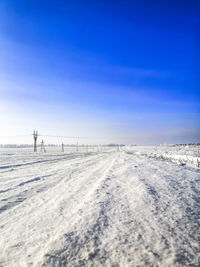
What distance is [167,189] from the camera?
5.66m

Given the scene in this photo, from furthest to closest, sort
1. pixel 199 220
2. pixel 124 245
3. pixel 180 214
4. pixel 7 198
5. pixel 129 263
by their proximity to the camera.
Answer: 1. pixel 7 198
2. pixel 180 214
3. pixel 199 220
4. pixel 124 245
5. pixel 129 263

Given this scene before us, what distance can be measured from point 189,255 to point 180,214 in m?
1.46

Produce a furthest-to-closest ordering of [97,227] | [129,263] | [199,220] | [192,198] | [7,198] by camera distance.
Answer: [7,198]
[192,198]
[199,220]
[97,227]
[129,263]

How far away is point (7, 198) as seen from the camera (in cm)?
536

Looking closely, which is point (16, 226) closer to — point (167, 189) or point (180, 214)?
point (180, 214)

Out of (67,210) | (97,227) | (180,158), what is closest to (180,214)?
(97,227)

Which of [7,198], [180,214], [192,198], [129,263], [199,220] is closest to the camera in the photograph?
[129,263]

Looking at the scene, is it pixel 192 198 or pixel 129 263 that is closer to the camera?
pixel 129 263

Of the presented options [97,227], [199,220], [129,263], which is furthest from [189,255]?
[97,227]

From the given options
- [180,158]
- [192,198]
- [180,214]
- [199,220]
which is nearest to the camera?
[199,220]

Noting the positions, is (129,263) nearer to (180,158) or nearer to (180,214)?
(180,214)

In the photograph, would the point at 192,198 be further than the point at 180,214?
Yes

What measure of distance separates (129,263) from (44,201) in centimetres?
353

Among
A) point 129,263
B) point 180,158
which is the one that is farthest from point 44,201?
point 180,158
